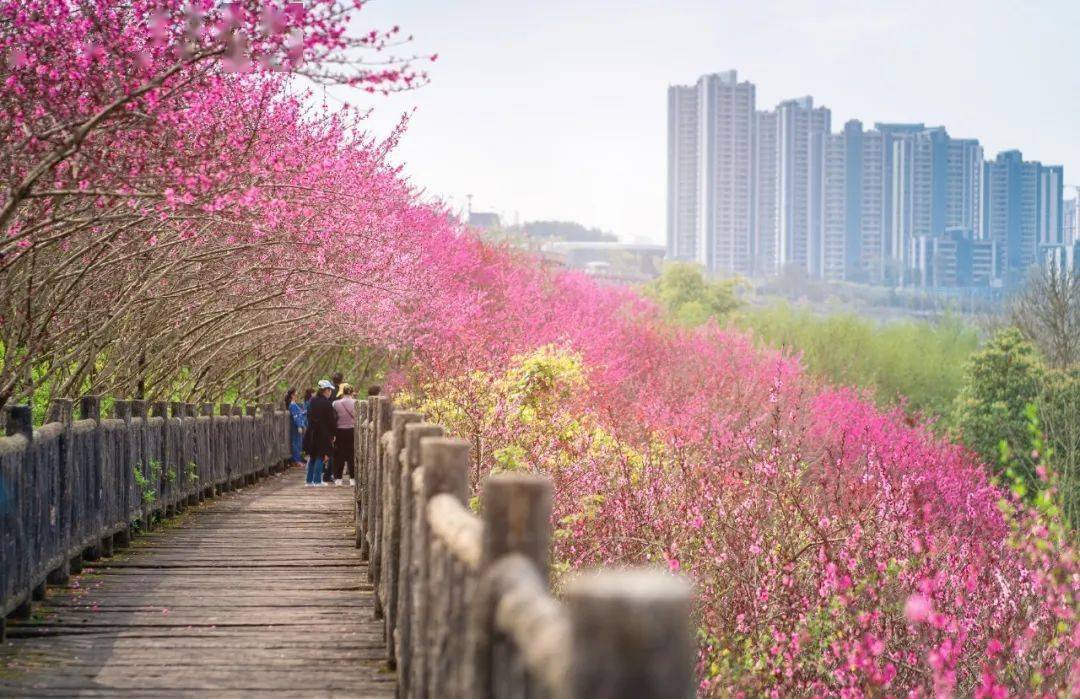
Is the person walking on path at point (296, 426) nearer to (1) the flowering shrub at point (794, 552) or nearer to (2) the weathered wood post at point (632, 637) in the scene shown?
(1) the flowering shrub at point (794, 552)

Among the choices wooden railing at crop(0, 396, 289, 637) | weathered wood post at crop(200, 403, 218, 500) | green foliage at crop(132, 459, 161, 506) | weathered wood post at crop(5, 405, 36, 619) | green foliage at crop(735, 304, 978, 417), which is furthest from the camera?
green foliage at crop(735, 304, 978, 417)

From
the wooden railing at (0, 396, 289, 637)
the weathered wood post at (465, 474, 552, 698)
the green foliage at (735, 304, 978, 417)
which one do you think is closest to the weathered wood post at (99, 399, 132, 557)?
the wooden railing at (0, 396, 289, 637)

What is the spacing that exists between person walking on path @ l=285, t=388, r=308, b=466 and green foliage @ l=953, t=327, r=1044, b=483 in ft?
56.1

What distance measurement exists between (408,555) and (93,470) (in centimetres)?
529

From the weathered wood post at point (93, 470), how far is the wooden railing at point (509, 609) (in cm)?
470

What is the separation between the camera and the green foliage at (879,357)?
5691 centimetres

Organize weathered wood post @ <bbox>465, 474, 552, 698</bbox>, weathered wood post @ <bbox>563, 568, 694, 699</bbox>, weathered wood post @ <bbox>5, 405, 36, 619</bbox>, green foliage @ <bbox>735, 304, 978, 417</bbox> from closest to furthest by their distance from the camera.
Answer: weathered wood post @ <bbox>563, 568, 694, 699</bbox>
weathered wood post @ <bbox>465, 474, 552, 698</bbox>
weathered wood post @ <bbox>5, 405, 36, 619</bbox>
green foliage @ <bbox>735, 304, 978, 417</bbox>

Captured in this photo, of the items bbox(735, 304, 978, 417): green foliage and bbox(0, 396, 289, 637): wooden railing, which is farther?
bbox(735, 304, 978, 417): green foliage

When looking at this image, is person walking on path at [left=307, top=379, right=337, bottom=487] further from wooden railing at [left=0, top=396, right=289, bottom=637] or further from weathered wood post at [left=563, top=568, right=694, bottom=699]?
weathered wood post at [left=563, top=568, right=694, bottom=699]

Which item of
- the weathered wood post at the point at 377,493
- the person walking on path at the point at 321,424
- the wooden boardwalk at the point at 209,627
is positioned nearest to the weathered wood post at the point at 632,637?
the wooden boardwalk at the point at 209,627

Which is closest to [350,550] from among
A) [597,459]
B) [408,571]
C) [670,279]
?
[597,459]

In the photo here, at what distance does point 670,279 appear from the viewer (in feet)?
289

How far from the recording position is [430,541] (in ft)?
15.7

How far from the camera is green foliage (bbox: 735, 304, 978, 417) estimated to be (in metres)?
56.9
